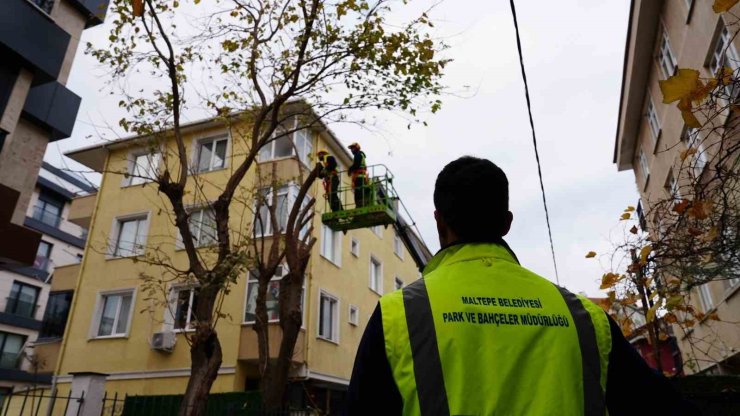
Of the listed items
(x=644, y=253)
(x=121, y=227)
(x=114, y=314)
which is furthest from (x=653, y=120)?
(x=121, y=227)

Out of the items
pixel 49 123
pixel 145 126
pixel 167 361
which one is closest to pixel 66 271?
pixel 167 361

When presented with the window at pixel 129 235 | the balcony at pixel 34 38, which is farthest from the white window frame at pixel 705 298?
the window at pixel 129 235

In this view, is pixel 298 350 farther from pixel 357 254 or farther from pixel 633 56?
pixel 633 56

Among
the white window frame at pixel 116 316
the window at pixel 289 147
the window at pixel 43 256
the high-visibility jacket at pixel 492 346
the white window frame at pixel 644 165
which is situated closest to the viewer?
the high-visibility jacket at pixel 492 346

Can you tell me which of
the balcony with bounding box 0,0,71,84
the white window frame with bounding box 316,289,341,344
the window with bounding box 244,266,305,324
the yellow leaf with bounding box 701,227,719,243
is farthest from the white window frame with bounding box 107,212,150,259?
the yellow leaf with bounding box 701,227,719,243

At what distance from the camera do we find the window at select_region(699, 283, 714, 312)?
1421 cm

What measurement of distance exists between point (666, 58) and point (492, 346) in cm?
1504

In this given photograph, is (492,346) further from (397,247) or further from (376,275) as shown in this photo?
(397,247)

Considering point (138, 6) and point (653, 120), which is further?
point (653, 120)

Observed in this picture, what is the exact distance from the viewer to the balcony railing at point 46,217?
39.6 m

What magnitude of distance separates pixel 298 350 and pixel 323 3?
10242 mm

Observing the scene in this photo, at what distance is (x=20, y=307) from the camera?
3641 cm

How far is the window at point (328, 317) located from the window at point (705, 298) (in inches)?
456

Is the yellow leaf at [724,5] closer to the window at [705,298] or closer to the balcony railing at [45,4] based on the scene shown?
the balcony railing at [45,4]
